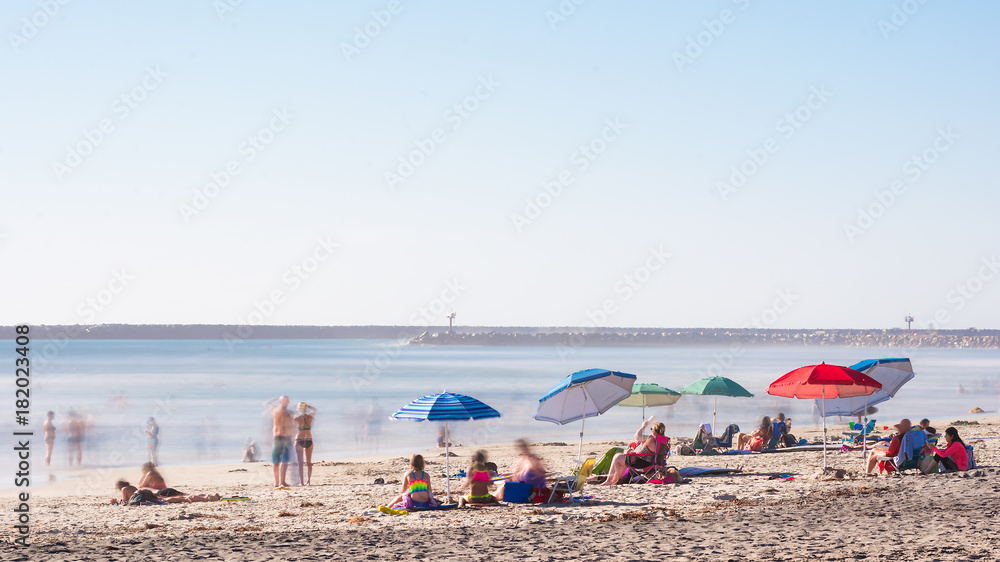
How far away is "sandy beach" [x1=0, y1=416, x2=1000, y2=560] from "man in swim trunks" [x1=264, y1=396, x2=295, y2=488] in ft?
1.23

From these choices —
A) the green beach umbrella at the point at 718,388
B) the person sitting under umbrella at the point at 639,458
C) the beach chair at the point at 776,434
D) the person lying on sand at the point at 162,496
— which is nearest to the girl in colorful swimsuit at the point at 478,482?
the person sitting under umbrella at the point at 639,458

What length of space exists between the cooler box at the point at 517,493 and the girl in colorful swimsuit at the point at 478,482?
206 millimetres

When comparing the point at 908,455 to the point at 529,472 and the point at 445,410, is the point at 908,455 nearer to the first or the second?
the point at 529,472

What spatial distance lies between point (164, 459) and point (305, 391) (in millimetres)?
31920

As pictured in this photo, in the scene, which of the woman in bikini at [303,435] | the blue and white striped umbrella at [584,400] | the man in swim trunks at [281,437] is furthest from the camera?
the blue and white striped umbrella at [584,400]

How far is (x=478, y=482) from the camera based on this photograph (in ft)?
34.7

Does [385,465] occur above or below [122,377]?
below

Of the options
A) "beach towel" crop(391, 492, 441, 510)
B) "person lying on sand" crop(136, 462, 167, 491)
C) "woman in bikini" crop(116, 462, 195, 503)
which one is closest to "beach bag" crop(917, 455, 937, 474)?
"beach towel" crop(391, 492, 441, 510)

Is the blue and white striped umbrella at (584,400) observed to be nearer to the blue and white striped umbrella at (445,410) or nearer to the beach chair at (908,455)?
the blue and white striped umbrella at (445,410)

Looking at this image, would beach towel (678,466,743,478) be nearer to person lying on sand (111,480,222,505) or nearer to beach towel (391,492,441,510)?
beach towel (391,492,441,510)

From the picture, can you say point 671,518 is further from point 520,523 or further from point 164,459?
point 164,459

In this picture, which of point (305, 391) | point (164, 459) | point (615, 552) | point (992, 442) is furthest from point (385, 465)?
point (305, 391)

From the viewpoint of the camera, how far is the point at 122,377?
2672 inches

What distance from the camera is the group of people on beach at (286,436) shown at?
1343cm
